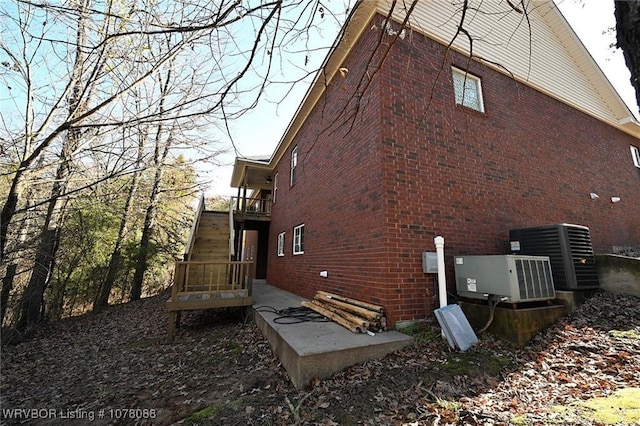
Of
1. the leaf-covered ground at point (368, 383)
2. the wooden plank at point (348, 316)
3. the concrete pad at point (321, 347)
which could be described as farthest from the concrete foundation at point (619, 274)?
the wooden plank at point (348, 316)

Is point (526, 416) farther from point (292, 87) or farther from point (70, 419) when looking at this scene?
A: point (70, 419)

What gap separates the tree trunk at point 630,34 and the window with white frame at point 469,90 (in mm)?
4984

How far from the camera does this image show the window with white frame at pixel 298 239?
29.1 feet

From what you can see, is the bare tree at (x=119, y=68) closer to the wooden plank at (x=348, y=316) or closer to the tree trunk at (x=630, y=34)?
the tree trunk at (x=630, y=34)

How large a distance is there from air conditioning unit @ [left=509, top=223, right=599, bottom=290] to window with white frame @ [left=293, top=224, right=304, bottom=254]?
606cm

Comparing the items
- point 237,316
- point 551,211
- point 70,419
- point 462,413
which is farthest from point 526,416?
point 237,316

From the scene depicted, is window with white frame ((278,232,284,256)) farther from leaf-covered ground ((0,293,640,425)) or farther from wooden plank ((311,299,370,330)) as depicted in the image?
leaf-covered ground ((0,293,640,425))

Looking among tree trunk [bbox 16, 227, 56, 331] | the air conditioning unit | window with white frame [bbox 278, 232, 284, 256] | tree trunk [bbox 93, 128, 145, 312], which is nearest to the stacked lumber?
the air conditioning unit

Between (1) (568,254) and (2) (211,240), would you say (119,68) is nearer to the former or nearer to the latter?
(1) (568,254)

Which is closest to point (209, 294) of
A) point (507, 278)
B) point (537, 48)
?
point (507, 278)

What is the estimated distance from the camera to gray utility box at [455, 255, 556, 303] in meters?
3.79

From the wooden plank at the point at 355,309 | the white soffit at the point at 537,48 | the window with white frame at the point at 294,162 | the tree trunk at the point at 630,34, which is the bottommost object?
the wooden plank at the point at 355,309

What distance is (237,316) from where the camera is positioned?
7418mm

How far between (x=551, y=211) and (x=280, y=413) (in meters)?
7.62
